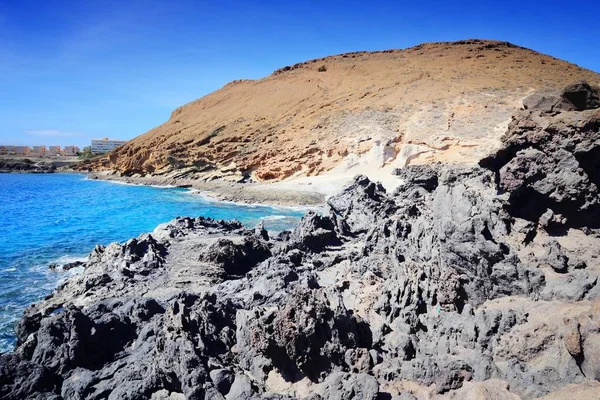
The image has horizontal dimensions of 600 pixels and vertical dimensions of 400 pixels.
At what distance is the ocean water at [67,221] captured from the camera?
1176cm

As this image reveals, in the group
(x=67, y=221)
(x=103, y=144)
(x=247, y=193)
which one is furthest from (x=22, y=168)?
(x=103, y=144)

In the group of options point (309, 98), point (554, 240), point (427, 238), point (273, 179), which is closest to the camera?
point (554, 240)

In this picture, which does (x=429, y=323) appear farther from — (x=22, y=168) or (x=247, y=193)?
(x=22, y=168)

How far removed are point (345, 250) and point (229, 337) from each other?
19.5 ft

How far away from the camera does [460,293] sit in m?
5.94

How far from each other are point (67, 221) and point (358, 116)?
2694 centimetres

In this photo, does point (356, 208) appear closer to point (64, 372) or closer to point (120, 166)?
point (64, 372)

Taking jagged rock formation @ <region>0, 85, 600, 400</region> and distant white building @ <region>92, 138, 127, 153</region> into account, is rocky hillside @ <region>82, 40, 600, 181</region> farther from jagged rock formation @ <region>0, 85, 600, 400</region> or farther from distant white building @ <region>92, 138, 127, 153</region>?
distant white building @ <region>92, 138, 127, 153</region>

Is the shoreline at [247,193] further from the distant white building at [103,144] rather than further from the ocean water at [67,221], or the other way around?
the distant white building at [103,144]

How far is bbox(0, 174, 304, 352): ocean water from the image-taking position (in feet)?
38.6

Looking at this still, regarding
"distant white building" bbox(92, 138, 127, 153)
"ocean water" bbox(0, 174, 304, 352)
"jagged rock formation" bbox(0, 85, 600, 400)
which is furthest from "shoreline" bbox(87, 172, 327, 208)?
"distant white building" bbox(92, 138, 127, 153)

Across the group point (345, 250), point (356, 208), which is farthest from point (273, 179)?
point (345, 250)

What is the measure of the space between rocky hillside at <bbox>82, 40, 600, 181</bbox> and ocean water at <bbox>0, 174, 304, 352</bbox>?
781cm

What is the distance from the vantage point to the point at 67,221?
2338 cm
